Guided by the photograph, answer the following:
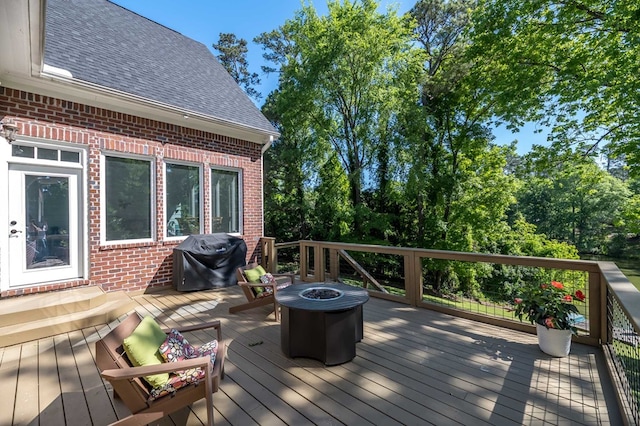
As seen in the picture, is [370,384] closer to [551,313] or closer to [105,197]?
[551,313]

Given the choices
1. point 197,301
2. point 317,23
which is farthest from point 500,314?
point 317,23

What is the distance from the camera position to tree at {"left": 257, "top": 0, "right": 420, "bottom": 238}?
10.8 meters

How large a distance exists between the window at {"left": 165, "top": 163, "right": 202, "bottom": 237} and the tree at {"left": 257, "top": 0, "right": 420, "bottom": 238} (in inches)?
252

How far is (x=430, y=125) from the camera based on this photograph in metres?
11.2

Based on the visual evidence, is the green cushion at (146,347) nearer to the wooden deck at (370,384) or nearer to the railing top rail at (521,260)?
the wooden deck at (370,384)

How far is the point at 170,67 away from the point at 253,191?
11.6 feet

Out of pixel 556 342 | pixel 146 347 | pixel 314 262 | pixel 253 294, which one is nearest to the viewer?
pixel 146 347

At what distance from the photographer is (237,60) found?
Answer: 17.9m

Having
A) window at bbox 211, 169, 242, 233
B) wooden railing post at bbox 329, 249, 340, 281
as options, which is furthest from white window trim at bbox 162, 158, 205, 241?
wooden railing post at bbox 329, 249, 340, 281

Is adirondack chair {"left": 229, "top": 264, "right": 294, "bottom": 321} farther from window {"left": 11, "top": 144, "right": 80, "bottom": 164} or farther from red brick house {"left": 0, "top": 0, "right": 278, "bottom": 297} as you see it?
window {"left": 11, "top": 144, "right": 80, "bottom": 164}

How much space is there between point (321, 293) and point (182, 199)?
13.7 feet

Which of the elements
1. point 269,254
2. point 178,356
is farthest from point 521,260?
point 269,254

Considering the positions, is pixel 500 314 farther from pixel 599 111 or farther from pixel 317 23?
pixel 317 23

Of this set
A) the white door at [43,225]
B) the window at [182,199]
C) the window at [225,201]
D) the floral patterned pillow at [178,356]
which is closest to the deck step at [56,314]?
the white door at [43,225]
